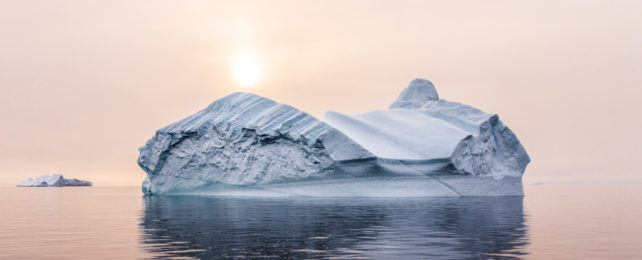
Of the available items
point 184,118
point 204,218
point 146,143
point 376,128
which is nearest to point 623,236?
point 204,218

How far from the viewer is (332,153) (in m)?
29.9

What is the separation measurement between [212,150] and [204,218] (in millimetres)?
18038

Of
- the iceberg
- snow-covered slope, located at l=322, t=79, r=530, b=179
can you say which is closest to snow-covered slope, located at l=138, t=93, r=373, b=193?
snow-covered slope, located at l=322, t=79, r=530, b=179

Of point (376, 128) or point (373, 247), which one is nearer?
point (373, 247)

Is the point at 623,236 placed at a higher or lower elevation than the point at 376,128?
lower

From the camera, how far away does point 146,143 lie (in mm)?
38125

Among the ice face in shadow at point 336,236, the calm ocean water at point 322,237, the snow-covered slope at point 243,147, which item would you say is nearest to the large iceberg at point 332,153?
the snow-covered slope at point 243,147

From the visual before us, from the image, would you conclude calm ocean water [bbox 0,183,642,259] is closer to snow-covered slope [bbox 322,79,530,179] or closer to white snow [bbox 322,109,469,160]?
snow-covered slope [bbox 322,79,530,179]

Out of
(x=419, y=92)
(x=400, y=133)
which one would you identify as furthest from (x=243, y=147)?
(x=419, y=92)

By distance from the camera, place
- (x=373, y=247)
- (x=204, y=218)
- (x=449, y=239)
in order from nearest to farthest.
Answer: (x=373, y=247)
(x=449, y=239)
(x=204, y=218)

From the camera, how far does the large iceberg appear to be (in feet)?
101

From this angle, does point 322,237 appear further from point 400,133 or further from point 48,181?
point 48,181

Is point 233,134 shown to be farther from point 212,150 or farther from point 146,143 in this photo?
point 146,143

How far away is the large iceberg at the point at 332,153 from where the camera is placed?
30734 millimetres
